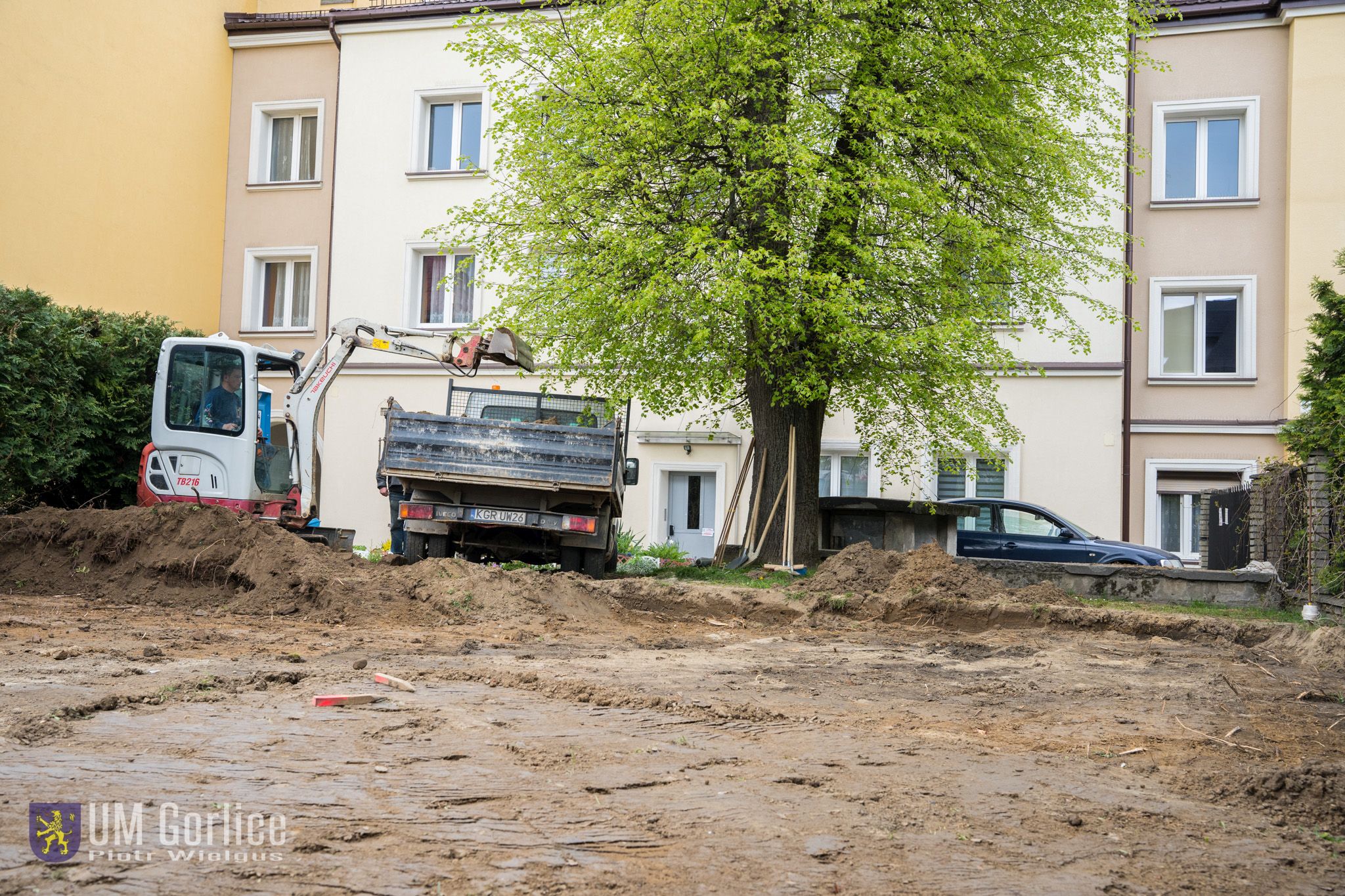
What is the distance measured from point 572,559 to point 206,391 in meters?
5.25

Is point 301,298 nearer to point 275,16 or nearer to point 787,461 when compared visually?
point 275,16

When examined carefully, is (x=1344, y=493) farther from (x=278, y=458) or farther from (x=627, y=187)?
(x=278, y=458)

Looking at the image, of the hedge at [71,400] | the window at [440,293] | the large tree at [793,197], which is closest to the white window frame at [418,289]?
the window at [440,293]

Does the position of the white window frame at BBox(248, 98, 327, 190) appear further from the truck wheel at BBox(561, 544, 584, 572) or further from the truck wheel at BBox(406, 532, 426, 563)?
the truck wheel at BBox(561, 544, 584, 572)

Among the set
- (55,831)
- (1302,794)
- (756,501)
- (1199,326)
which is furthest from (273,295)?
Answer: (1302,794)

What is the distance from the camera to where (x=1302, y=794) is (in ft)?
15.3

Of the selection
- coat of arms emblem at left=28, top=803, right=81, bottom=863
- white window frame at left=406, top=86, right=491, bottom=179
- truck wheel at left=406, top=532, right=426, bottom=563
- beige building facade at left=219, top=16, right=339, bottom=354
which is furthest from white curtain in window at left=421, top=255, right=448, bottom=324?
coat of arms emblem at left=28, top=803, right=81, bottom=863

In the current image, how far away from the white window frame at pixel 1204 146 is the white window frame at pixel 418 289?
13462 mm

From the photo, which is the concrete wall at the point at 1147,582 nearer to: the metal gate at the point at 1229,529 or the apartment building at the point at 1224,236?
the metal gate at the point at 1229,529

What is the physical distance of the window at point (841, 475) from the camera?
70.2 feet

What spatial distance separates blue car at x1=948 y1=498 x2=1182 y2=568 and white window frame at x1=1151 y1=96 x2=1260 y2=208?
7.15 meters

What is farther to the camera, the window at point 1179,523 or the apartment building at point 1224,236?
the window at point 1179,523

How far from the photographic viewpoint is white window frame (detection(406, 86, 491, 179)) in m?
23.0

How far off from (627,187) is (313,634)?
7385 mm
